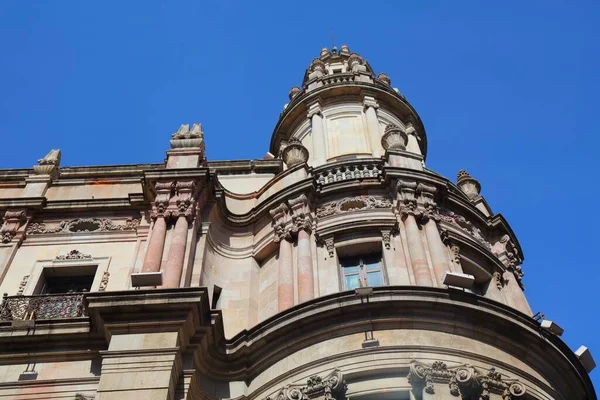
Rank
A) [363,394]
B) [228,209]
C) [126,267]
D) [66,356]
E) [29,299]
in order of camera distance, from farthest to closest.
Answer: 1. [228,209]
2. [126,267]
3. [29,299]
4. [66,356]
5. [363,394]

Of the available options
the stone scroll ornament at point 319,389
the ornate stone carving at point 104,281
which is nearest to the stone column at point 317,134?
the ornate stone carving at point 104,281

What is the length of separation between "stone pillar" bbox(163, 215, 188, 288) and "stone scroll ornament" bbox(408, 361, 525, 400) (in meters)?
6.32

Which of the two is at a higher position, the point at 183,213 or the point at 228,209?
the point at 228,209

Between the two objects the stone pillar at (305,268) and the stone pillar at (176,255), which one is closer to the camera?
the stone pillar at (176,255)

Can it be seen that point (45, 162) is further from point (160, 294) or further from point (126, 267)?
point (160, 294)

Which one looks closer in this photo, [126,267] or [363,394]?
[363,394]

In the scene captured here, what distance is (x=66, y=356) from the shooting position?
1558cm

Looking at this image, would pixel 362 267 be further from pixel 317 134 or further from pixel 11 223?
pixel 11 223

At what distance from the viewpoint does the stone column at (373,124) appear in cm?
2558

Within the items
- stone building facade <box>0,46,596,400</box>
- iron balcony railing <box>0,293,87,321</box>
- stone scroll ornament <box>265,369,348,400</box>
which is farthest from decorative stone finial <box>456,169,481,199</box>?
iron balcony railing <box>0,293,87,321</box>

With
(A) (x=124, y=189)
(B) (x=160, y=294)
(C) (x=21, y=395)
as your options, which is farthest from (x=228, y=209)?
(C) (x=21, y=395)

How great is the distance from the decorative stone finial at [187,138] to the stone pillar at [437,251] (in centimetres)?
820

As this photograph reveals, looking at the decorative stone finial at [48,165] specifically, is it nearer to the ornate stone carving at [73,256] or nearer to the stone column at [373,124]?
the ornate stone carving at [73,256]

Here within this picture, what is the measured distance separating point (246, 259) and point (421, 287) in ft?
21.3
